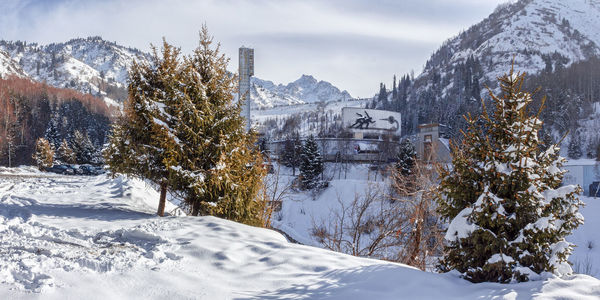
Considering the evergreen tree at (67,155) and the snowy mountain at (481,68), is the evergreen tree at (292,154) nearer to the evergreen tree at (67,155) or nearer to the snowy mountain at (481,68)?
the evergreen tree at (67,155)

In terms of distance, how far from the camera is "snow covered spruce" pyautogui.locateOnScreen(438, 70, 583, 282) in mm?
5598

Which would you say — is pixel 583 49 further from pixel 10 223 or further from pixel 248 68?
pixel 10 223

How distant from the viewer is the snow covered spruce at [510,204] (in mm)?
5598

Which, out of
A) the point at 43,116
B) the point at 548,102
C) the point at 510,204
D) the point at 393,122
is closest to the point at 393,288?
the point at 510,204

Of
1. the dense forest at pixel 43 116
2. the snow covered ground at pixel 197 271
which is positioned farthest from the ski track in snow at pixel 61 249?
the dense forest at pixel 43 116

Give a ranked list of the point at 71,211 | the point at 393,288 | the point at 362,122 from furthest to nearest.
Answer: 1. the point at 362,122
2. the point at 71,211
3. the point at 393,288

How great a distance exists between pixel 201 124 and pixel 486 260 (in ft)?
25.2

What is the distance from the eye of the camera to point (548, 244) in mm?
5660

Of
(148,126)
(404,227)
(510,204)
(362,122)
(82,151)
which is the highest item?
(362,122)

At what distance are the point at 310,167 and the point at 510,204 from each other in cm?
4243

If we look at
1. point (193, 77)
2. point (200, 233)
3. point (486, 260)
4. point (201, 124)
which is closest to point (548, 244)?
point (486, 260)

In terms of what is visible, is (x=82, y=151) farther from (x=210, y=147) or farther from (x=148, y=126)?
(x=210, y=147)

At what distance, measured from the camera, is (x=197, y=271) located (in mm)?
5637

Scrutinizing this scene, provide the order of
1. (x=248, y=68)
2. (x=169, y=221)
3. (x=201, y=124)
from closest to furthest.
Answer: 1. (x=169, y=221)
2. (x=201, y=124)
3. (x=248, y=68)
